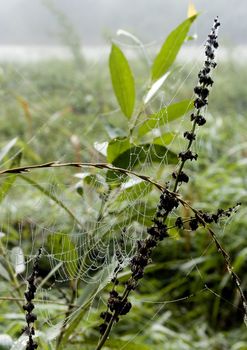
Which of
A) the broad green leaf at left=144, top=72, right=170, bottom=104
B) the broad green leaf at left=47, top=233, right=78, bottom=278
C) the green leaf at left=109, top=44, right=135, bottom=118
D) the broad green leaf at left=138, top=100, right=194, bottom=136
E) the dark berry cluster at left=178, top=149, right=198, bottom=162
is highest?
the green leaf at left=109, top=44, right=135, bottom=118

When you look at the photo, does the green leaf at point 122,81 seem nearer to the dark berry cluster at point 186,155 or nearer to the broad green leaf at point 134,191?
the broad green leaf at point 134,191

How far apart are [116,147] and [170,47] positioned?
150 millimetres

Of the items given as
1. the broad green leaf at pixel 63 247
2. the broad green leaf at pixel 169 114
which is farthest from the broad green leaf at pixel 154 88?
the broad green leaf at pixel 63 247

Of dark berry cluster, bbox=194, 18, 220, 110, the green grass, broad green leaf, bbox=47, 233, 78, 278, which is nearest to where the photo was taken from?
dark berry cluster, bbox=194, 18, 220, 110

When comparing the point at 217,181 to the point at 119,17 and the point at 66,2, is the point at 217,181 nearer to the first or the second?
the point at 119,17

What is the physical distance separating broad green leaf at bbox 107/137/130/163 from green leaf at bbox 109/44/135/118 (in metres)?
0.09

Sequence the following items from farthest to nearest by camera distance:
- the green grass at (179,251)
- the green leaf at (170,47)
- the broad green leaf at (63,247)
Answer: the green grass at (179,251) → the green leaf at (170,47) → the broad green leaf at (63,247)

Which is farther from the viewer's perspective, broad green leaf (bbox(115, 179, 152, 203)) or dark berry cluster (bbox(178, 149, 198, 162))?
broad green leaf (bbox(115, 179, 152, 203))

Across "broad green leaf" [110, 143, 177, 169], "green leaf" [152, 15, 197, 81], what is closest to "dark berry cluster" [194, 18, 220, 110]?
"broad green leaf" [110, 143, 177, 169]

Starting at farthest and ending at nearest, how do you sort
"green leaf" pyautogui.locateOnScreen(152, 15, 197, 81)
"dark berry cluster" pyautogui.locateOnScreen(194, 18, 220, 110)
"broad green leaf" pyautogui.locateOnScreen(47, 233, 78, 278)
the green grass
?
the green grass → "green leaf" pyautogui.locateOnScreen(152, 15, 197, 81) → "broad green leaf" pyautogui.locateOnScreen(47, 233, 78, 278) → "dark berry cluster" pyautogui.locateOnScreen(194, 18, 220, 110)

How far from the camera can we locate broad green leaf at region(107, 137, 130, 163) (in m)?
0.50

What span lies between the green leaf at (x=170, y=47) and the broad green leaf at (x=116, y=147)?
128 millimetres

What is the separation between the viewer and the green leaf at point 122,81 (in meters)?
0.59

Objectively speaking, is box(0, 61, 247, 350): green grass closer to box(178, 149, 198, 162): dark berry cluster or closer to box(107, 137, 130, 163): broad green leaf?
box(107, 137, 130, 163): broad green leaf
